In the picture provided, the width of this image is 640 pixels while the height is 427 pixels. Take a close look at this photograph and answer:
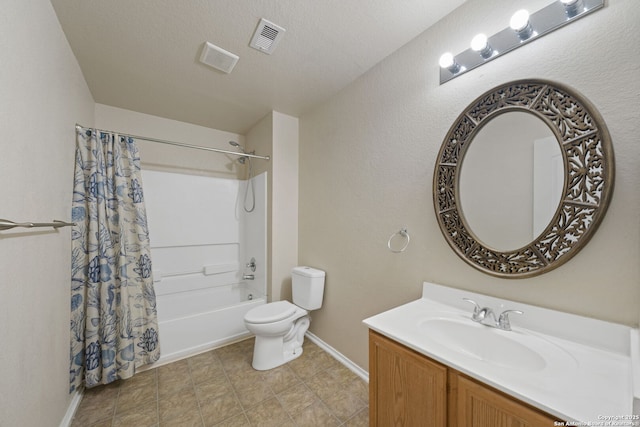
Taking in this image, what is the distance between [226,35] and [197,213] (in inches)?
78.5

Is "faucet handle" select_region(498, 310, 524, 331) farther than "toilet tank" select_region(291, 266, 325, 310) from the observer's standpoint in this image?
No

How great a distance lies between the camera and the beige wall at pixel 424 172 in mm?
882

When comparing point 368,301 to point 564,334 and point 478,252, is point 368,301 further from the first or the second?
point 564,334

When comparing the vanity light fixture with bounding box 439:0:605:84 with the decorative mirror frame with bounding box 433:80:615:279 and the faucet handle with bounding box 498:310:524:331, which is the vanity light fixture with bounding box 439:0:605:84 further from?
the faucet handle with bounding box 498:310:524:331

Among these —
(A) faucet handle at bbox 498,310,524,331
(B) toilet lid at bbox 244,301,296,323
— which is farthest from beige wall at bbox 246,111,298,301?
(A) faucet handle at bbox 498,310,524,331

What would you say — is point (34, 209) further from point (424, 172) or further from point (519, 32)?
point (519, 32)

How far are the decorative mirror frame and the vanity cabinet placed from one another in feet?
1.84

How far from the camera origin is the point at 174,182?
110 inches

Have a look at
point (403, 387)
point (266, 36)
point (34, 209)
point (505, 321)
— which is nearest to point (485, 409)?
point (403, 387)

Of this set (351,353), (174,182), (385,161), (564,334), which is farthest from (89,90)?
(564,334)

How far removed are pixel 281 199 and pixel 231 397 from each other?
1.70m

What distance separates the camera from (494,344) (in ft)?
3.52

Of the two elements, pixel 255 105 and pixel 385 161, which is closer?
pixel 385 161

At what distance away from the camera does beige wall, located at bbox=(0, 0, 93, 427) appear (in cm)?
89
